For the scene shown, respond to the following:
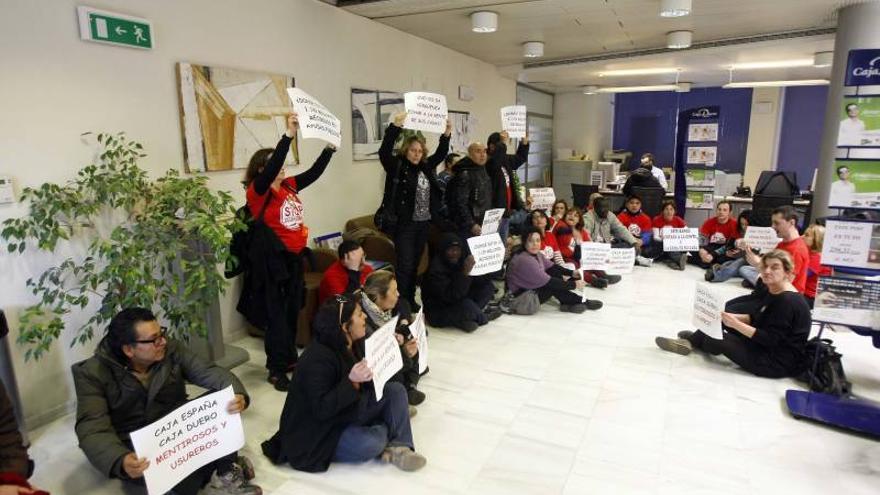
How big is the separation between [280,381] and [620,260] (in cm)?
329

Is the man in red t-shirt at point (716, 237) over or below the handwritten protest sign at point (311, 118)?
below

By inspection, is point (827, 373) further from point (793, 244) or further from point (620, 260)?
point (620, 260)

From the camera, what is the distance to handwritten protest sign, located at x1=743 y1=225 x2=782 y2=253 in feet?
17.0

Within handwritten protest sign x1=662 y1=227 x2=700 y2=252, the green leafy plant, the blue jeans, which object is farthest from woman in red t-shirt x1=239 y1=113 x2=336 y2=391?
handwritten protest sign x1=662 y1=227 x2=700 y2=252

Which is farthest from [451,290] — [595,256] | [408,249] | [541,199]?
[541,199]

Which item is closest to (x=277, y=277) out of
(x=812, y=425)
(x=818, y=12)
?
(x=812, y=425)

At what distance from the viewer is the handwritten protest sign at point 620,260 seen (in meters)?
4.95

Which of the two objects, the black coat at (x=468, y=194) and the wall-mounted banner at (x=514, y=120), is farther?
the wall-mounted banner at (x=514, y=120)

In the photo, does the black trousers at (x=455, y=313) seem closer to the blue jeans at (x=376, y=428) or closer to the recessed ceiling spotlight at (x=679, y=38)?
the blue jeans at (x=376, y=428)

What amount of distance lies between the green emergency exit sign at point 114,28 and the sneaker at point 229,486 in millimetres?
2340

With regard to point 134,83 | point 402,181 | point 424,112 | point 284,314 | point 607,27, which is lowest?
point 284,314

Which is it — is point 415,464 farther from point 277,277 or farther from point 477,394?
point 277,277

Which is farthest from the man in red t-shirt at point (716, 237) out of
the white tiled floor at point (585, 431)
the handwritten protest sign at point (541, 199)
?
the white tiled floor at point (585, 431)

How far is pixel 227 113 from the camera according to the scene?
142 inches
